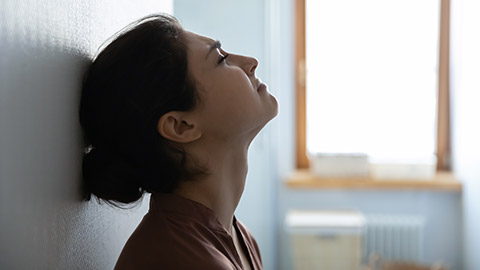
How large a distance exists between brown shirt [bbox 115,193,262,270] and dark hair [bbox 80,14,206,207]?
4 cm

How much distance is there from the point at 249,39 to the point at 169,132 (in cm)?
203

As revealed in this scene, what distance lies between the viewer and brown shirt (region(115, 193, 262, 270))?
32.2 inches

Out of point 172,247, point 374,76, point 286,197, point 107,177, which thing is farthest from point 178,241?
point 374,76

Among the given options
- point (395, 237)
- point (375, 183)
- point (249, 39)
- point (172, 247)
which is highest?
point (249, 39)

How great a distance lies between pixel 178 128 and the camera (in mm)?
917

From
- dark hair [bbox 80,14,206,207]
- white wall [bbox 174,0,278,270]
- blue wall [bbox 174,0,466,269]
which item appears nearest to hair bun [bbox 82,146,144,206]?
dark hair [bbox 80,14,206,207]

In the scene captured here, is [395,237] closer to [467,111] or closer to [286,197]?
[286,197]

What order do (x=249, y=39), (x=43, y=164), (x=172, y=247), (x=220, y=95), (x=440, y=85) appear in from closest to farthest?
(x=43, y=164) < (x=172, y=247) < (x=220, y=95) < (x=249, y=39) < (x=440, y=85)

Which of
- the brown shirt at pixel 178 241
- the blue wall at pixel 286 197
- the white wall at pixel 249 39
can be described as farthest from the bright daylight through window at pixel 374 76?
the brown shirt at pixel 178 241

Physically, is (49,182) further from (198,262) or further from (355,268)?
(355,268)

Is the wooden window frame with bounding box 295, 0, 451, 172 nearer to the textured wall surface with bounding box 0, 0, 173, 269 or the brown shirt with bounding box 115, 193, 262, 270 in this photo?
the textured wall surface with bounding box 0, 0, 173, 269

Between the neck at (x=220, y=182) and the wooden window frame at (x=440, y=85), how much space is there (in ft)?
9.38

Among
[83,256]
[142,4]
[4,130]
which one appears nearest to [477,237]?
[142,4]

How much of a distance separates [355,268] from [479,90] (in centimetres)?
111
